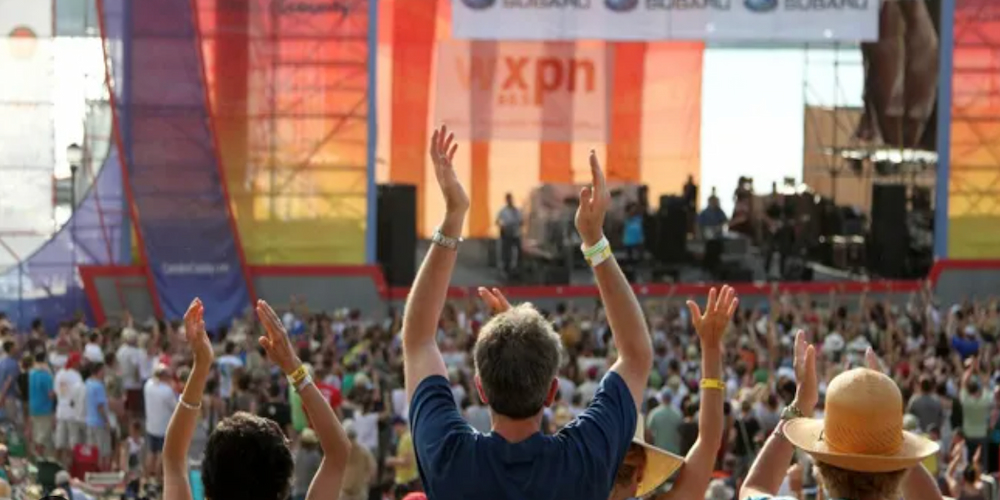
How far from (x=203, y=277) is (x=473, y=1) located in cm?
455

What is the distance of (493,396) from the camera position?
3.68 meters

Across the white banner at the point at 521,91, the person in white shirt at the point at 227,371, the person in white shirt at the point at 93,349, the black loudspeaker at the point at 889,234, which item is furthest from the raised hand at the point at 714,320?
the black loudspeaker at the point at 889,234

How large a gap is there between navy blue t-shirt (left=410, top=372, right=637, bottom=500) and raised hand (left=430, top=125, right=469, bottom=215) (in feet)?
1.37

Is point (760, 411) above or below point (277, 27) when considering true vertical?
below

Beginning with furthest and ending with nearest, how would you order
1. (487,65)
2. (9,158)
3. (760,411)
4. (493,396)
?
(487,65) < (9,158) < (760,411) < (493,396)

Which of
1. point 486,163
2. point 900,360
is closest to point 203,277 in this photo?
point 486,163

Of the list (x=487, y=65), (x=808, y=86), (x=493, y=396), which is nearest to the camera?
(x=493, y=396)

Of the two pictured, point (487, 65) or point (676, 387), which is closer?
point (676, 387)

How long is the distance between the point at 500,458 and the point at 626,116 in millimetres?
23823

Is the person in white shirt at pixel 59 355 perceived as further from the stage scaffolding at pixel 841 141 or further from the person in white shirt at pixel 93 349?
the stage scaffolding at pixel 841 141

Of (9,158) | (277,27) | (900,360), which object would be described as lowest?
(900,360)

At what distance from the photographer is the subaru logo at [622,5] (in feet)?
82.5

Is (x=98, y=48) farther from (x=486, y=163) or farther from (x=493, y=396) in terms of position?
(x=493, y=396)

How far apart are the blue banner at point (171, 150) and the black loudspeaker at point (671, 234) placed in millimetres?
5638
